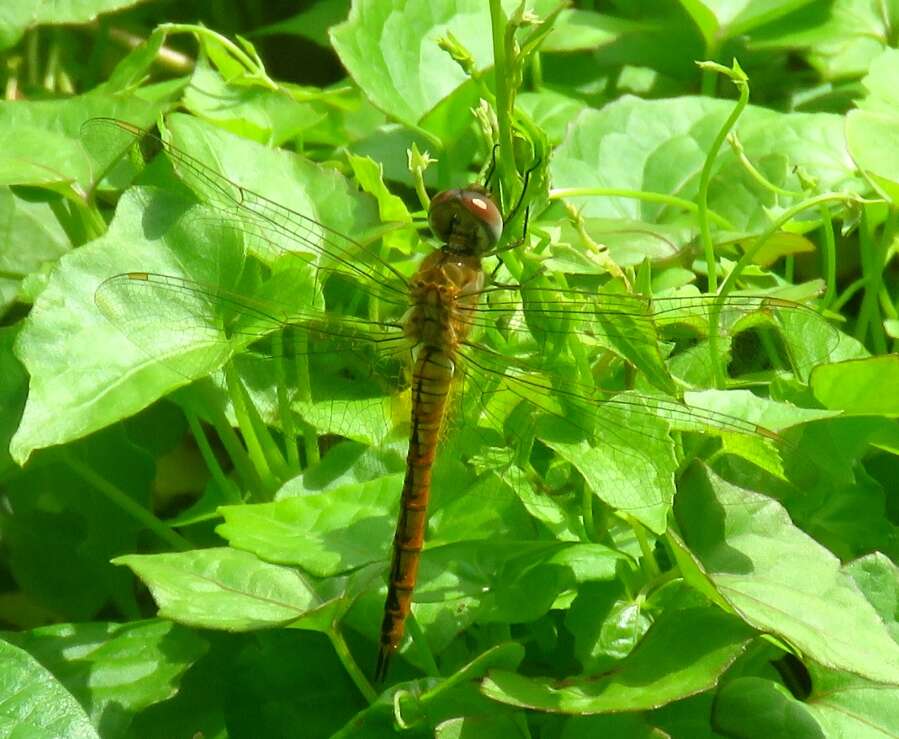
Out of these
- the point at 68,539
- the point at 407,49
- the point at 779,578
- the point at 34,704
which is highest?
the point at 407,49

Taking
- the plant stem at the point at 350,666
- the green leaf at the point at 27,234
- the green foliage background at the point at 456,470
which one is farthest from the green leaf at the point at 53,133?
the plant stem at the point at 350,666

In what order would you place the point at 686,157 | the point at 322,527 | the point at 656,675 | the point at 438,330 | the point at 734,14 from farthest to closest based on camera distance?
1. the point at 734,14
2. the point at 686,157
3. the point at 438,330
4. the point at 322,527
5. the point at 656,675

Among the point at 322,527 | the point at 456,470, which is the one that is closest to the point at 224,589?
the point at 322,527

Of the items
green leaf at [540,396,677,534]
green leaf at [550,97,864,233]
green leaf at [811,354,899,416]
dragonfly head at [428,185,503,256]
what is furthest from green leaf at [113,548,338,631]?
green leaf at [550,97,864,233]

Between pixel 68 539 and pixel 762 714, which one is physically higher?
pixel 762 714

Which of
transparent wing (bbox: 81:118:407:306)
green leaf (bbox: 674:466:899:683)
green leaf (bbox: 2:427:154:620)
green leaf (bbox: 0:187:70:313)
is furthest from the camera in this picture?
green leaf (bbox: 0:187:70:313)

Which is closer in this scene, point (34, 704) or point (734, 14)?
point (34, 704)

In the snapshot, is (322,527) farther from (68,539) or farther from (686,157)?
(686,157)

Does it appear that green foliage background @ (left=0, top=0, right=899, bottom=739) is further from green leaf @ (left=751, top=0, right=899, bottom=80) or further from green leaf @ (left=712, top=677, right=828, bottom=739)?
green leaf @ (left=751, top=0, right=899, bottom=80)
